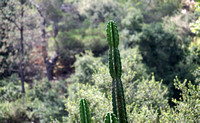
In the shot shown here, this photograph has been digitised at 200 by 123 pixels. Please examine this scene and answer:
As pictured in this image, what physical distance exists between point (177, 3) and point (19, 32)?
48.9 feet

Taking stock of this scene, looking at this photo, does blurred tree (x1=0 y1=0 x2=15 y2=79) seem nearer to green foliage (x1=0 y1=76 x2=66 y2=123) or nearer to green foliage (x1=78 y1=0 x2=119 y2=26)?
green foliage (x1=0 y1=76 x2=66 y2=123)

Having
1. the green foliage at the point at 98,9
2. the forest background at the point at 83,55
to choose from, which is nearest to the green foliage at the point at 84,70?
the forest background at the point at 83,55

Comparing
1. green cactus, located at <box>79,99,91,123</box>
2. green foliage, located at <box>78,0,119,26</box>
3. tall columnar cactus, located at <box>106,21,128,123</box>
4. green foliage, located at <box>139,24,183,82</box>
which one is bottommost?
green cactus, located at <box>79,99,91,123</box>

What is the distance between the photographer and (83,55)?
50.3ft

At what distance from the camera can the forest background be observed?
33.1ft

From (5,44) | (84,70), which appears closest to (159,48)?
(84,70)

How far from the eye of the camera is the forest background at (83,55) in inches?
397

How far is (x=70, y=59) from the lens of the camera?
19.6 metres

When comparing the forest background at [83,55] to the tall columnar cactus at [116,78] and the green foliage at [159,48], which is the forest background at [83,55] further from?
the tall columnar cactus at [116,78]

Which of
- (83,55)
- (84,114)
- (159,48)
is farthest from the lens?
(159,48)

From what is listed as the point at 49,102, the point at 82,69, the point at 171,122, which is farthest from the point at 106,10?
the point at 171,122

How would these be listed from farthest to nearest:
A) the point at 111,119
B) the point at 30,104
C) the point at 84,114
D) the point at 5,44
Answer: the point at 5,44 < the point at 30,104 < the point at 84,114 < the point at 111,119

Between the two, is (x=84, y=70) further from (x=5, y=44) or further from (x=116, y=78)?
(x=116, y=78)

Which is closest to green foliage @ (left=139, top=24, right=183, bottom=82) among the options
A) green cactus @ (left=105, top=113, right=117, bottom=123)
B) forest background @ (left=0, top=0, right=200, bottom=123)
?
forest background @ (left=0, top=0, right=200, bottom=123)
